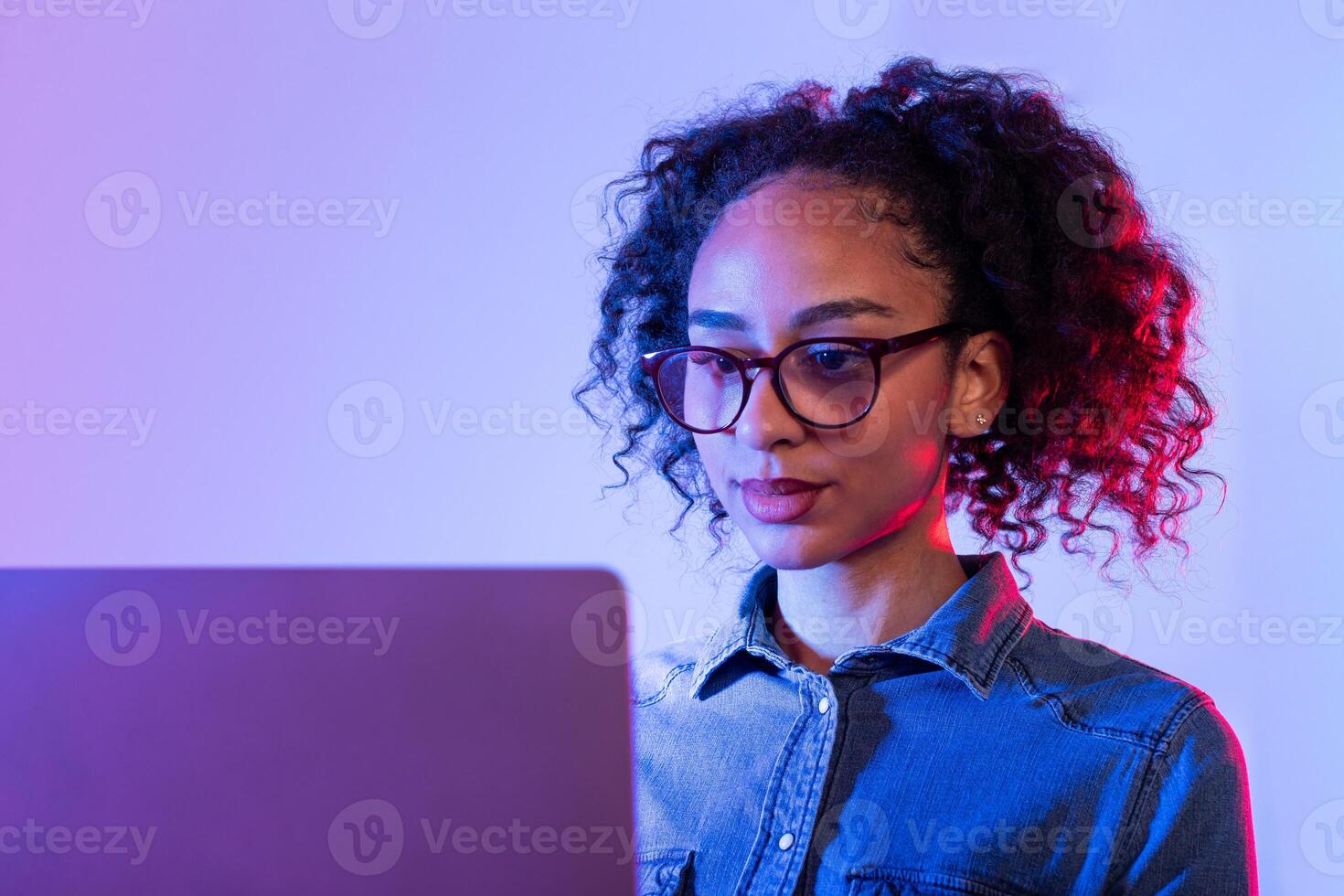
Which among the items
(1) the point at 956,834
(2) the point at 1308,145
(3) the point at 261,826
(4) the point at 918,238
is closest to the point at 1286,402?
(2) the point at 1308,145

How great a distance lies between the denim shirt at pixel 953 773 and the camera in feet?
3.08

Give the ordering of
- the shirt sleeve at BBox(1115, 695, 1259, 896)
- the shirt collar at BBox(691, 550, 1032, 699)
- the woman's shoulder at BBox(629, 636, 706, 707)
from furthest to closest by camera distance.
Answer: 1. the woman's shoulder at BBox(629, 636, 706, 707)
2. the shirt collar at BBox(691, 550, 1032, 699)
3. the shirt sleeve at BBox(1115, 695, 1259, 896)

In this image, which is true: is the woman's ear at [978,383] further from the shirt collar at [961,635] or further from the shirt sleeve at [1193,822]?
the shirt sleeve at [1193,822]

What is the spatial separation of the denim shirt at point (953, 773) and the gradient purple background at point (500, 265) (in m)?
0.30

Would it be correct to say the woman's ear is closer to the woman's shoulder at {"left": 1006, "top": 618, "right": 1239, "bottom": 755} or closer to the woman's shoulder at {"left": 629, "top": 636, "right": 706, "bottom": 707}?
the woman's shoulder at {"left": 1006, "top": 618, "right": 1239, "bottom": 755}

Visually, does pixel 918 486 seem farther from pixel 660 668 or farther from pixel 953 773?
pixel 660 668

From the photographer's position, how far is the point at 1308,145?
1417mm

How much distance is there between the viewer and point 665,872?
1086mm

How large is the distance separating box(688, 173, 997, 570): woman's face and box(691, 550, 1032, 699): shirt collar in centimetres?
9

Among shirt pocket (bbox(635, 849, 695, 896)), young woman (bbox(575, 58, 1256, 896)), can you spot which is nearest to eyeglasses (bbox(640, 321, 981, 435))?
young woman (bbox(575, 58, 1256, 896))

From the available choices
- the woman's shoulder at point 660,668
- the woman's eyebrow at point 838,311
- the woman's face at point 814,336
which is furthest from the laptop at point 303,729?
the woman's eyebrow at point 838,311

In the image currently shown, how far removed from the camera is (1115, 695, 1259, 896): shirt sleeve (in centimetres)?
91

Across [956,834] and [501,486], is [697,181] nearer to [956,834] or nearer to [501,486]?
[501,486]

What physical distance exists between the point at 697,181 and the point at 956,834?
0.62 metres
